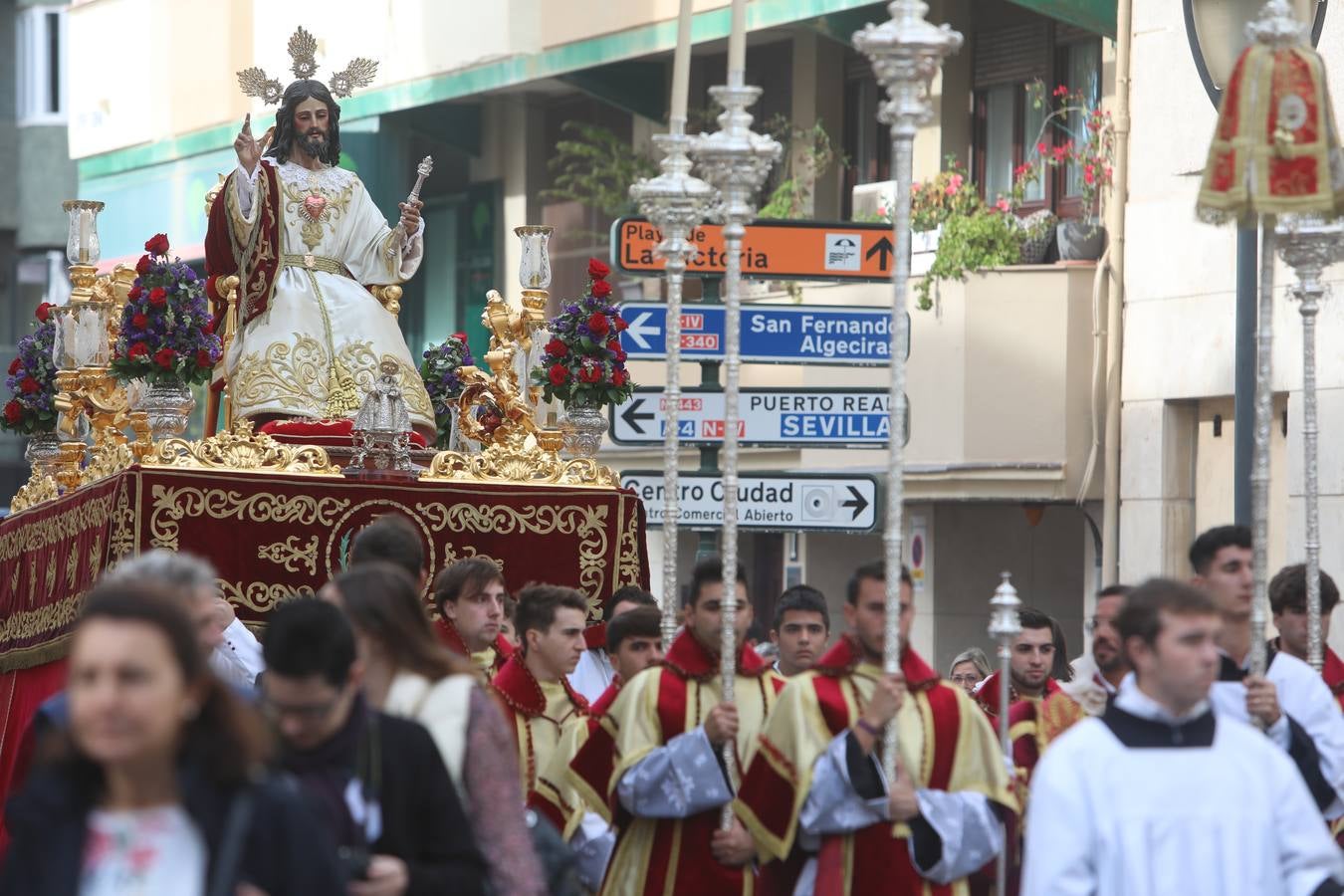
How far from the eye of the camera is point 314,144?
11883mm

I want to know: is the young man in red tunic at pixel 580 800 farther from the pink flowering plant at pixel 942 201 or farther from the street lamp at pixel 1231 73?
the pink flowering plant at pixel 942 201

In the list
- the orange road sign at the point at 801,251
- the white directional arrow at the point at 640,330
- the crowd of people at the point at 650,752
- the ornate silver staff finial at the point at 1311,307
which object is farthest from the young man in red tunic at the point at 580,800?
the orange road sign at the point at 801,251

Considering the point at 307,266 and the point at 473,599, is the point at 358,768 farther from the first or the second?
the point at 307,266

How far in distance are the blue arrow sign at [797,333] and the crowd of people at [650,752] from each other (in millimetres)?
1855

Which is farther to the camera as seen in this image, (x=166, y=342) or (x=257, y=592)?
(x=166, y=342)

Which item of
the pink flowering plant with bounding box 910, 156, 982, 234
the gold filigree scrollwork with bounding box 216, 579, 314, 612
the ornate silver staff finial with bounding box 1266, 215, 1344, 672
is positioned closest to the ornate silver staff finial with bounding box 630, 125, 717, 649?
the ornate silver staff finial with bounding box 1266, 215, 1344, 672

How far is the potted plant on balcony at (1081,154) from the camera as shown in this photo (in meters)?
18.1

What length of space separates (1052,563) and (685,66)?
1187cm

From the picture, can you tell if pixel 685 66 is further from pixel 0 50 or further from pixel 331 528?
pixel 0 50

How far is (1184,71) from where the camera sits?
1722 cm

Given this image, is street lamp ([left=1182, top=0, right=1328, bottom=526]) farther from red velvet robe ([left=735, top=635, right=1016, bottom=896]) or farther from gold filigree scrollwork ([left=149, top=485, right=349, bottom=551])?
gold filigree scrollwork ([left=149, top=485, right=349, bottom=551])

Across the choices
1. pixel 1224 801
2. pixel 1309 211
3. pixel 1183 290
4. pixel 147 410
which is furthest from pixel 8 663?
pixel 1183 290

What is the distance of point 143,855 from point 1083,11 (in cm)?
1476

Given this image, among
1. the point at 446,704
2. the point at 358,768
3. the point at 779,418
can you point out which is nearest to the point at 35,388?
the point at 779,418
